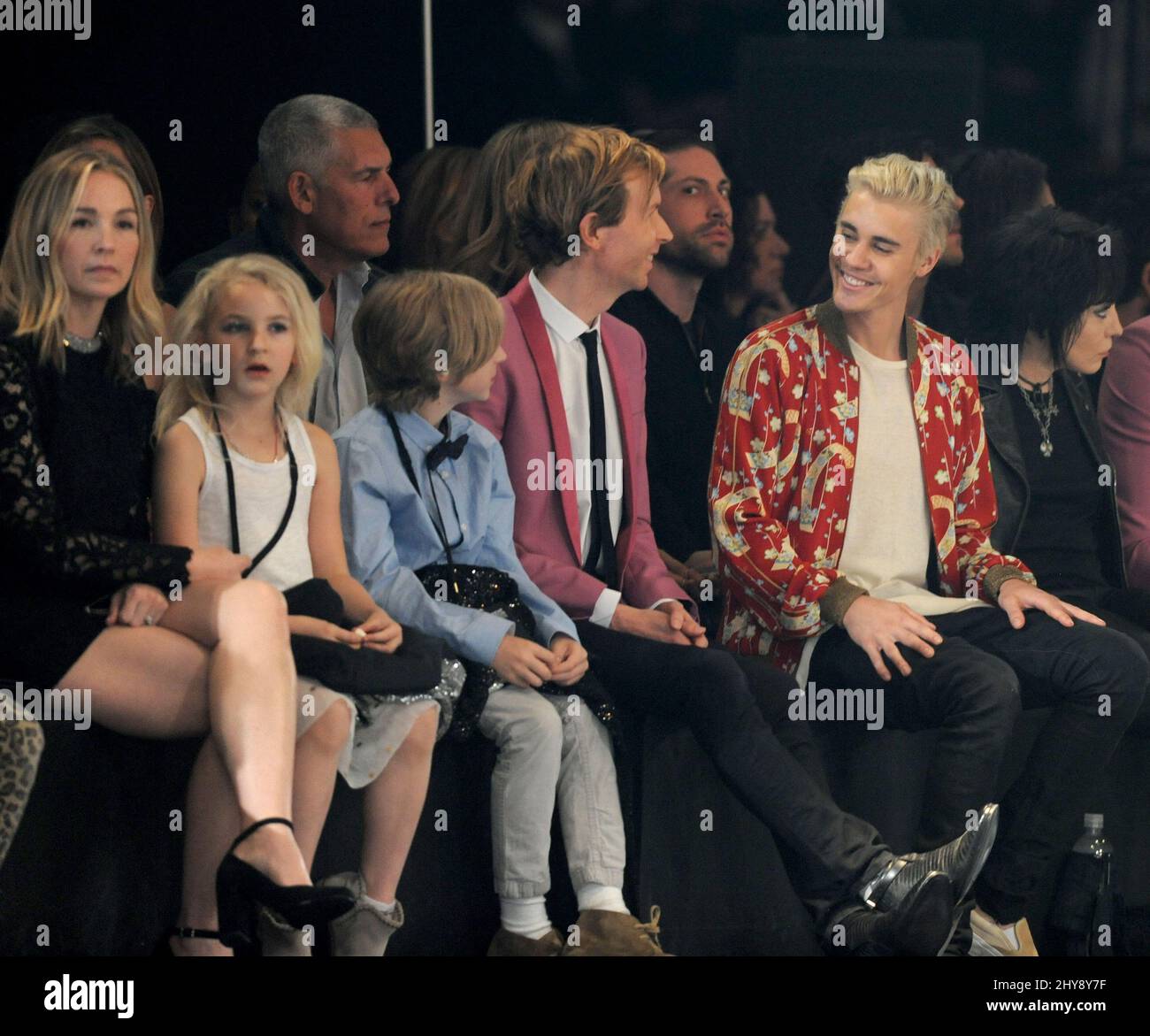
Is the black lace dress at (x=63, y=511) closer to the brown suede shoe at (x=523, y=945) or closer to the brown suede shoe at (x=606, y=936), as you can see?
the brown suede shoe at (x=523, y=945)

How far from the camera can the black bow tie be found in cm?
465

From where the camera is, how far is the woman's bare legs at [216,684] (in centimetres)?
411

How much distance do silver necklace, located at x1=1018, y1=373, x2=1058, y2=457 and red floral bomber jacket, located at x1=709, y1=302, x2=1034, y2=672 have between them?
0.93 ft

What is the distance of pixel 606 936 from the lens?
450cm

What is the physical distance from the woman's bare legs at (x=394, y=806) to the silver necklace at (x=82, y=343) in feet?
3.71

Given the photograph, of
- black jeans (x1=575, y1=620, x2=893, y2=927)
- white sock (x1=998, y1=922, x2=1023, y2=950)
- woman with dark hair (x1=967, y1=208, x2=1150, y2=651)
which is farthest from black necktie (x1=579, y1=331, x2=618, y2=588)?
white sock (x1=998, y1=922, x2=1023, y2=950)

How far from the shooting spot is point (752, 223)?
522 centimetres

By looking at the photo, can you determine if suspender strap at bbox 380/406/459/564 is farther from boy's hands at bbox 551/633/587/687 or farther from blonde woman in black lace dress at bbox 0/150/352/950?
blonde woman in black lace dress at bbox 0/150/352/950

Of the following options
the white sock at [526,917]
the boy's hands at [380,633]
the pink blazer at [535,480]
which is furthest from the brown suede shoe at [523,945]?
the pink blazer at [535,480]

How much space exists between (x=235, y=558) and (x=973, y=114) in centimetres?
234

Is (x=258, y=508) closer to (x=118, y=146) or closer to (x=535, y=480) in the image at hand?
(x=535, y=480)

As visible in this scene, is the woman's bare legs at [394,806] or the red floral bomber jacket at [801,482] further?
the red floral bomber jacket at [801,482]

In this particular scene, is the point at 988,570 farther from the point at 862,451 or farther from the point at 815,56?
the point at 815,56

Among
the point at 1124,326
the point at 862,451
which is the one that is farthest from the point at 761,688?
the point at 1124,326
